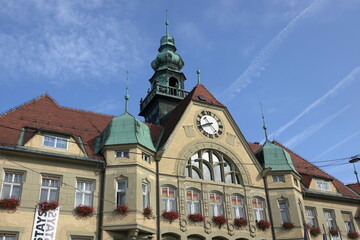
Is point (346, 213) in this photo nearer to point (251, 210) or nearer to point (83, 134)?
point (251, 210)

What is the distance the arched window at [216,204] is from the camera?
25.3m

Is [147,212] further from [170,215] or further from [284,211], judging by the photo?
[284,211]

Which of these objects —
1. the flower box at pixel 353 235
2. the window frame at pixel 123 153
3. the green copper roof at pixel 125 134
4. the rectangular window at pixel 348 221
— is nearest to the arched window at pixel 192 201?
the green copper roof at pixel 125 134

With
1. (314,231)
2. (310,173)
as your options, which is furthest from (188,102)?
(314,231)

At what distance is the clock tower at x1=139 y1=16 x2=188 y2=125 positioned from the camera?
35.5 metres

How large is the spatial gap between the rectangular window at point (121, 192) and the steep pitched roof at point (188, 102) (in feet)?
14.9

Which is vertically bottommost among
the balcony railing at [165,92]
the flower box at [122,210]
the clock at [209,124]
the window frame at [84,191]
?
the flower box at [122,210]

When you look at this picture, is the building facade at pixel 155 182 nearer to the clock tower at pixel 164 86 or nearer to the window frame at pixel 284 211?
the window frame at pixel 284 211

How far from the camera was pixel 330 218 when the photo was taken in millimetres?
29688

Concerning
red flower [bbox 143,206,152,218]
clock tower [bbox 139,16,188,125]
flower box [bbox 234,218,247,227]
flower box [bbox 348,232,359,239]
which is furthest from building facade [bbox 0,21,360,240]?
clock tower [bbox 139,16,188,125]

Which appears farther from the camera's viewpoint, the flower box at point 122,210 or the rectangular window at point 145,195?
the rectangular window at point 145,195

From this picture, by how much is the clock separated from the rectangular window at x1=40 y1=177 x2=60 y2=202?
10.2 metres

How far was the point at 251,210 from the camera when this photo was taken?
26156mm

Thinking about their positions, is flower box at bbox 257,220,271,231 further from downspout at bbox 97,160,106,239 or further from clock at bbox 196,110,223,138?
downspout at bbox 97,160,106,239
